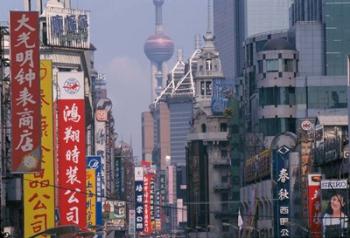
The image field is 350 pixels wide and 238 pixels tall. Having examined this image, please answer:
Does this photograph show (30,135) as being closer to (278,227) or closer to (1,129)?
(1,129)

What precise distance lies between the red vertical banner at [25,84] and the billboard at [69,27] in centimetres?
8390

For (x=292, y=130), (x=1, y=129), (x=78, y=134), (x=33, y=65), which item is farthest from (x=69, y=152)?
(x=292, y=130)

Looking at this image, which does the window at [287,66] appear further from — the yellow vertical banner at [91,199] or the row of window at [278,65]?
the yellow vertical banner at [91,199]

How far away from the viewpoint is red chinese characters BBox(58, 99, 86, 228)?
3875 inches

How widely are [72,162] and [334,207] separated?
2450 centimetres

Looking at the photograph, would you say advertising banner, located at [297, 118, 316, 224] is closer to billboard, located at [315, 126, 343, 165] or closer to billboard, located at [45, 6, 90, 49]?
billboard, located at [315, 126, 343, 165]

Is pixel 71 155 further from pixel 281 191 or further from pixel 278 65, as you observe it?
pixel 278 65

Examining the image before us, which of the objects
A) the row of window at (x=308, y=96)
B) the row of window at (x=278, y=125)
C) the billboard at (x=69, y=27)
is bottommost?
the row of window at (x=278, y=125)

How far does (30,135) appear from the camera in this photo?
6912 cm

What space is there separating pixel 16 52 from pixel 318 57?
117 meters

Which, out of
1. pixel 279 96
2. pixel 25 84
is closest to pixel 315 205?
pixel 279 96

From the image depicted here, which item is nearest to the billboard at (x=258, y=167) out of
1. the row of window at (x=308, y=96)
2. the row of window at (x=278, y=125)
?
the row of window at (x=278, y=125)

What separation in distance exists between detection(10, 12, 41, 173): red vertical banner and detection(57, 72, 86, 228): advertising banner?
1024 inches

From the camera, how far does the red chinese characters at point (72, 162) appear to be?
323 ft
